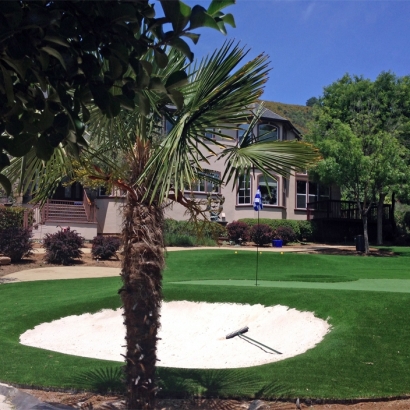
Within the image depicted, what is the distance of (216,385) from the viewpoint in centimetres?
Result: 757

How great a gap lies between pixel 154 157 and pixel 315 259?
65.3 ft

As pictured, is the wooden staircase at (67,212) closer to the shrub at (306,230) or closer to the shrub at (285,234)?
the shrub at (285,234)

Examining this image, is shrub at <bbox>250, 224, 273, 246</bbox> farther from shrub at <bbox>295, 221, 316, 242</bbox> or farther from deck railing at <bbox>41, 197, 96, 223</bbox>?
deck railing at <bbox>41, 197, 96, 223</bbox>

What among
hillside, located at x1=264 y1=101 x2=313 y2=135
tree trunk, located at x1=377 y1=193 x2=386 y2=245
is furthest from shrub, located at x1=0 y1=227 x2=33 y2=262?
hillside, located at x1=264 y1=101 x2=313 y2=135

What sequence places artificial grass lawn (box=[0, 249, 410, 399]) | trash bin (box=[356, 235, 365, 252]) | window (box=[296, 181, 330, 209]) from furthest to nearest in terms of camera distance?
window (box=[296, 181, 330, 209]), trash bin (box=[356, 235, 365, 252]), artificial grass lawn (box=[0, 249, 410, 399])

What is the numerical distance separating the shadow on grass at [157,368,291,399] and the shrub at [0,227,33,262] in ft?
48.1

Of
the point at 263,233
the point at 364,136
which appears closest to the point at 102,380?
the point at 263,233

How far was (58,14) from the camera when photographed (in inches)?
135

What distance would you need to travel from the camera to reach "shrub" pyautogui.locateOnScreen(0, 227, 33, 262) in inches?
842

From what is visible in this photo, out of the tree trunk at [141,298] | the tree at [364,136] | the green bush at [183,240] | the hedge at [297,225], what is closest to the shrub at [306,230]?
the hedge at [297,225]

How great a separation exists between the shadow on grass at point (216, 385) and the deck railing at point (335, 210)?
2956 cm

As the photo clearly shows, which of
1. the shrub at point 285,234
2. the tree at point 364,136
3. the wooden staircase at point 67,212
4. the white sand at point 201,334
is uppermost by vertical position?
the tree at point 364,136

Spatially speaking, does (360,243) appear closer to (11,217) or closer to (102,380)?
(11,217)

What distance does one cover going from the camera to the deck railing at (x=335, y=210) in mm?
36875
